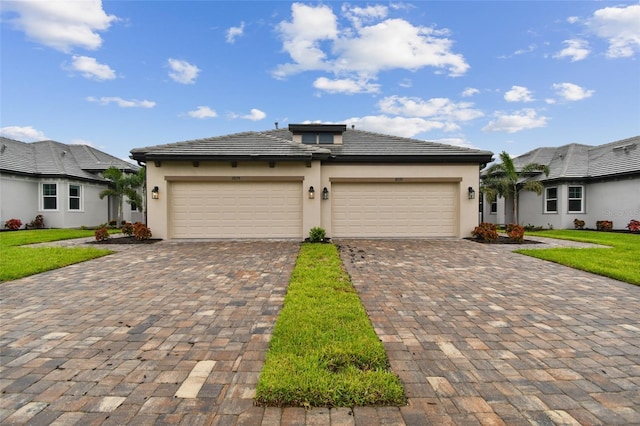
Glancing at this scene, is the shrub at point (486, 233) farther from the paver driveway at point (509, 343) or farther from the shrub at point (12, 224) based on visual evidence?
the shrub at point (12, 224)

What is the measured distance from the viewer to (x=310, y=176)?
11.2 meters

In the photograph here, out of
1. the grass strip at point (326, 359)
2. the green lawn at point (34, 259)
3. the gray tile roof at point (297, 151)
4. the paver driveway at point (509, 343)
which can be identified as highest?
the gray tile roof at point (297, 151)

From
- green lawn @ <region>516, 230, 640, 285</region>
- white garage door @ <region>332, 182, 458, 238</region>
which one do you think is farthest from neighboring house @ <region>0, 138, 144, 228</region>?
green lawn @ <region>516, 230, 640, 285</region>

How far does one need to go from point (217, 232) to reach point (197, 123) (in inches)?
453

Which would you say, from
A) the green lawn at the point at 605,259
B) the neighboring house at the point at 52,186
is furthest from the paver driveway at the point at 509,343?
the neighboring house at the point at 52,186

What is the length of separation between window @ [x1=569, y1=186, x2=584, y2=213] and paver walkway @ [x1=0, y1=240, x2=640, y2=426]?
14494 mm

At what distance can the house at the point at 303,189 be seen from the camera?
1096 cm

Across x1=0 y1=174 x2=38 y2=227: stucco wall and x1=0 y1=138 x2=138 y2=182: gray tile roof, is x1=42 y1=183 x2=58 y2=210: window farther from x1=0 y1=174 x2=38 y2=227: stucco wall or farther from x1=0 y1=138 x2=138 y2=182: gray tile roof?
x1=0 y1=138 x2=138 y2=182: gray tile roof

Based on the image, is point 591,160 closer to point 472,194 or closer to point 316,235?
point 472,194

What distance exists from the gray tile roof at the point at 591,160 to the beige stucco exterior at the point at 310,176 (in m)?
9.72

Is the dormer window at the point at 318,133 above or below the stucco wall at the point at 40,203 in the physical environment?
above

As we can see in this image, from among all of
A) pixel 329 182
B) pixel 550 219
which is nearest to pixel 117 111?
pixel 329 182

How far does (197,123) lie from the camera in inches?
770

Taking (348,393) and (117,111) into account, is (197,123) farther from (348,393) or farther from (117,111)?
(348,393)
